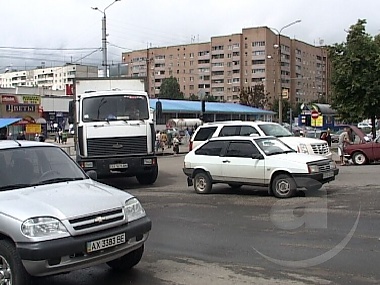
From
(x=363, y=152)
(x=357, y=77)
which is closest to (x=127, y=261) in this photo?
(x=363, y=152)

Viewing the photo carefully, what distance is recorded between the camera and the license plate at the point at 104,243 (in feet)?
18.5

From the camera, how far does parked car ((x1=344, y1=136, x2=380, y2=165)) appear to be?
23.6 meters

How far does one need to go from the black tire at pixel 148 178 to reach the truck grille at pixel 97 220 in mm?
10977

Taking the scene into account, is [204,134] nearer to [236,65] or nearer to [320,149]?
[320,149]

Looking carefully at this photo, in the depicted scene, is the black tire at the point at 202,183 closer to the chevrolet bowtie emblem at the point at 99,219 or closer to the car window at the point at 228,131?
the car window at the point at 228,131

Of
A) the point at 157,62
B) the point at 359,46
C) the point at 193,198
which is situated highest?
the point at 157,62

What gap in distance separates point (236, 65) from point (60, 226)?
121 m

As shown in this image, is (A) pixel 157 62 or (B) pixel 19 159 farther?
(A) pixel 157 62

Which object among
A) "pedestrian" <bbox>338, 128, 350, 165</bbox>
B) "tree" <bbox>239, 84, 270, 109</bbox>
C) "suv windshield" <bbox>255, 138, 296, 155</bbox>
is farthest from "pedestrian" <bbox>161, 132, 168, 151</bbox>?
"tree" <bbox>239, 84, 270, 109</bbox>

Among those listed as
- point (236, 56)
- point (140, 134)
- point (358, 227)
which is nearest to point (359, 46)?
point (140, 134)

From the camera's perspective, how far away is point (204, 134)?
19266mm

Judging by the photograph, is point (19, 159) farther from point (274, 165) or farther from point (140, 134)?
point (140, 134)

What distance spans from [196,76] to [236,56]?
13.7m

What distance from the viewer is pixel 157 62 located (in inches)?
5246
